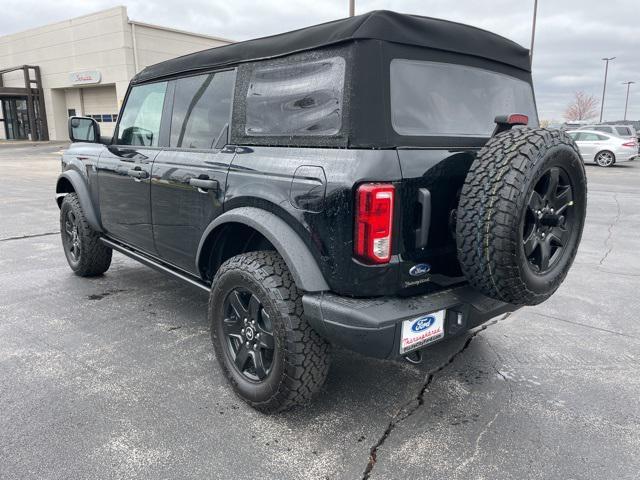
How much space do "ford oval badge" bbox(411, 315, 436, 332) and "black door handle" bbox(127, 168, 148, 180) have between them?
2232 mm

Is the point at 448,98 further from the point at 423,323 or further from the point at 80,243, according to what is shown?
the point at 80,243

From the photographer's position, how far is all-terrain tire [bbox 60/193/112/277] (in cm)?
461

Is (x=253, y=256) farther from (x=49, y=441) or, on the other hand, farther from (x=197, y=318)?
(x=197, y=318)

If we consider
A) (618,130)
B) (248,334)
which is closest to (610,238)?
(248,334)

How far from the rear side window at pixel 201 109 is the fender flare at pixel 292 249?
2.62 feet

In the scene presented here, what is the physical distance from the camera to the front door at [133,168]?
362cm

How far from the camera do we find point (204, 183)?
2904mm

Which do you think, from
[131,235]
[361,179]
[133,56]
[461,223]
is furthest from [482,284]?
[133,56]

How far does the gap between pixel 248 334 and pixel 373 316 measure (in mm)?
831

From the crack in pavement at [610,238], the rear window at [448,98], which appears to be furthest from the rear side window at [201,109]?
the crack in pavement at [610,238]

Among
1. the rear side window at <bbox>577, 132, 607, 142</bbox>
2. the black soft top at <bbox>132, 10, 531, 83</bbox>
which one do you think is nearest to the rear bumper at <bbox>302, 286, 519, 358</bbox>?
the black soft top at <bbox>132, 10, 531, 83</bbox>

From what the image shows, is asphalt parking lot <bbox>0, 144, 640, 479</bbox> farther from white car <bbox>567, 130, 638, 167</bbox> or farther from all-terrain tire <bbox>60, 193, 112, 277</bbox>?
white car <bbox>567, 130, 638, 167</bbox>

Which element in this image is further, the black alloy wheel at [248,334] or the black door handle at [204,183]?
the black door handle at [204,183]

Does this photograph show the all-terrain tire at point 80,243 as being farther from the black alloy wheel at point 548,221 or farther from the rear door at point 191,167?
the black alloy wheel at point 548,221
